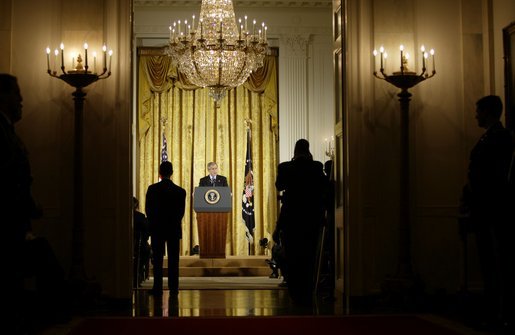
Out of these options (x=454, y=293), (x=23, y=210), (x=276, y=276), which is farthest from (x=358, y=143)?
(x=276, y=276)

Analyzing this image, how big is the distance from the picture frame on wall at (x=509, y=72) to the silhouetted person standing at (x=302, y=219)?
1923 mm

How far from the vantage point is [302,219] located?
8.10 m

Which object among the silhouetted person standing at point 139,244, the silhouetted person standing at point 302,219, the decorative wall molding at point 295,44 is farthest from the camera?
the decorative wall molding at point 295,44

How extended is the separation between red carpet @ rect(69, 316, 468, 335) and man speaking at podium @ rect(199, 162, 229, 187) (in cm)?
824

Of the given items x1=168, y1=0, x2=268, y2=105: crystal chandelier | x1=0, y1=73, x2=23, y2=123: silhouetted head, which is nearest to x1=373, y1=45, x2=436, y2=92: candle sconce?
x1=0, y1=73, x2=23, y2=123: silhouetted head

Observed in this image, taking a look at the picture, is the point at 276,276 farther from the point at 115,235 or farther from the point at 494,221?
the point at 494,221

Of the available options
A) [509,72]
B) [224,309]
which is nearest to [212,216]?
[224,309]

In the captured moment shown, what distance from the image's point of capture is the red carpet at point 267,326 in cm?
583

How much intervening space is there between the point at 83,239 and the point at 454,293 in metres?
3.75

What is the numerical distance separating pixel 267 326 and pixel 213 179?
8923 mm

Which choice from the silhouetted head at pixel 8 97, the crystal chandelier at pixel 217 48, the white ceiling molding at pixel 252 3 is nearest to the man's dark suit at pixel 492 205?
the silhouetted head at pixel 8 97

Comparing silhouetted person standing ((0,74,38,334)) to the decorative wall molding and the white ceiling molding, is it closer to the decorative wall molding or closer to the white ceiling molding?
the white ceiling molding

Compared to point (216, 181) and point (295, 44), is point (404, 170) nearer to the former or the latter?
point (216, 181)

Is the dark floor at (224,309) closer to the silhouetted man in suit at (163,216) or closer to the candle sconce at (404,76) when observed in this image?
the silhouetted man in suit at (163,216)
